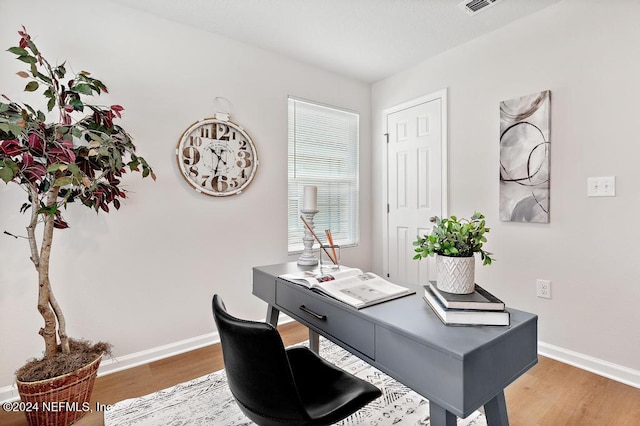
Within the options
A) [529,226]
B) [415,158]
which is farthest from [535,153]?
[415,158]

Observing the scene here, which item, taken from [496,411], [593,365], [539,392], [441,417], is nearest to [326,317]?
[441,417]

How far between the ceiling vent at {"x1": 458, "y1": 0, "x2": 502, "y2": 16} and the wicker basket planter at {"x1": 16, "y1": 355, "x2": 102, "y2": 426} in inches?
127

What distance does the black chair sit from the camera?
36.4 inches

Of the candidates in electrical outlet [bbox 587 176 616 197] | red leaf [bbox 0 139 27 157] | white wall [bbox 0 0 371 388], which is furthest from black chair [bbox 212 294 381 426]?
electrical outlet [bbox 587 176 616 197]

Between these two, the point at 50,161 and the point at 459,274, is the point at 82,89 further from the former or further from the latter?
the point at 459,274

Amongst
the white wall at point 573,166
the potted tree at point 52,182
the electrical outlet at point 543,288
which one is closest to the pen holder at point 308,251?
the potted tree at point 52,182

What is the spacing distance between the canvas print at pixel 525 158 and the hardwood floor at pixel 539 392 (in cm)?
107

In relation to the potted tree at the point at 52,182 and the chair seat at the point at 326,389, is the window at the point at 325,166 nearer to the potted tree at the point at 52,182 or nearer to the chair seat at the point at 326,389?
the potted tree at the point at 52,182

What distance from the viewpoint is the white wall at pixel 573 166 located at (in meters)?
1.99

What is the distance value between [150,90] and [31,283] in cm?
147

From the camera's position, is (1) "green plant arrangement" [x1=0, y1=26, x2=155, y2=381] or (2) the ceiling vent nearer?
(1) "green plant arrangement" [x1=0, y1=26, x2=155, y2=381]

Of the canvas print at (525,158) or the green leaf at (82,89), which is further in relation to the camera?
the canvas print at (525,158)

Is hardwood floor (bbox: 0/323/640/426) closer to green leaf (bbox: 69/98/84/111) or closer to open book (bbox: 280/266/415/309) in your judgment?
open book (bbox: 280/266/415/309)

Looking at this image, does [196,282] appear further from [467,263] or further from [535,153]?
[535,153]
